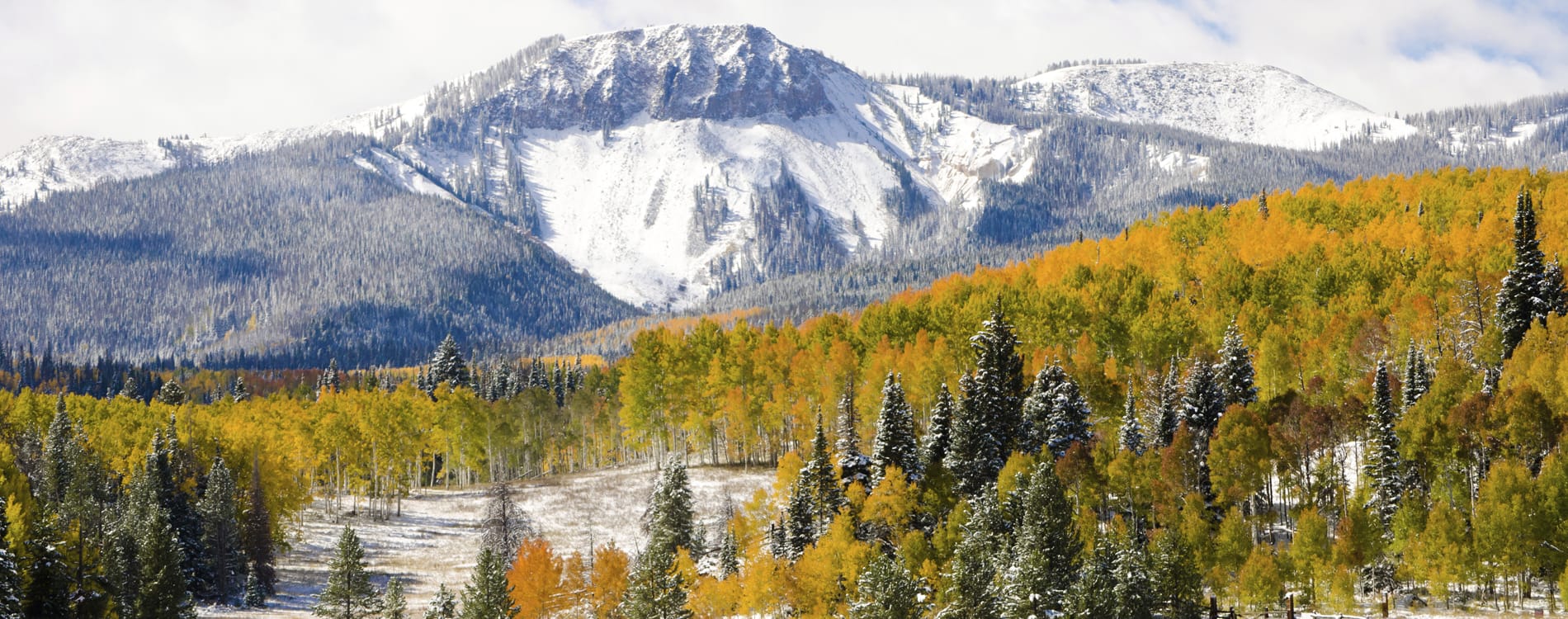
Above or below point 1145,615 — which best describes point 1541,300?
above


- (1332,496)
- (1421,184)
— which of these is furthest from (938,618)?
(1421,184)

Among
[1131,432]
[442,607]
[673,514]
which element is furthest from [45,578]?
[1131,432]

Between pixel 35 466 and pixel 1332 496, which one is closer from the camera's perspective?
pixel 1332 496

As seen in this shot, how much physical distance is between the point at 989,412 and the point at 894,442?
6893 millimetres

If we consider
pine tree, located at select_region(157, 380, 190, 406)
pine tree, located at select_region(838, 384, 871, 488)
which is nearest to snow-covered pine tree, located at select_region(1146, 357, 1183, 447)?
pine tree, located at select_region(838, 384, 871, 488)

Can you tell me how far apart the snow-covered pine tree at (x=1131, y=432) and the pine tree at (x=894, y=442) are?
12.5m

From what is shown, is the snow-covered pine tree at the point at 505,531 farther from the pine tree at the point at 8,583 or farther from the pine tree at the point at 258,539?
the pine tree at the point at 8,583

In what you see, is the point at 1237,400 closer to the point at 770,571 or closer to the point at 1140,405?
the point at 1140,405

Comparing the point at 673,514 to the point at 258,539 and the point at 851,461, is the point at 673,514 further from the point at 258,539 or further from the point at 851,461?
the point at 258,539

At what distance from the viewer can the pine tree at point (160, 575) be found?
196ft

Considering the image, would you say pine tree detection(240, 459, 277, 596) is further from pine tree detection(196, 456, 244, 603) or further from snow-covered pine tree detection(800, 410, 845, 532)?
snow-covered pine tree detection(800, 410, 845, 532)

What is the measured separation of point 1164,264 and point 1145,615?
65.1m

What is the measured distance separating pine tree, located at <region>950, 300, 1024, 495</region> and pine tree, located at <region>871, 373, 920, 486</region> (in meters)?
2.90

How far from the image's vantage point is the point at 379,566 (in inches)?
3093
